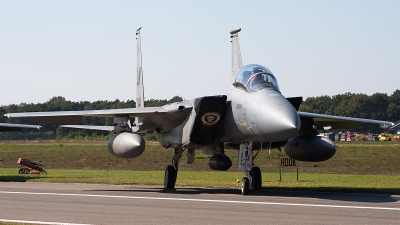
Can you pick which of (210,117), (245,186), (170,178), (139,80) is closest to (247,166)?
(245,186)

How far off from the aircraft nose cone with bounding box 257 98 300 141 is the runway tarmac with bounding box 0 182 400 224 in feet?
4.83

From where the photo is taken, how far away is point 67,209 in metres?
12.7

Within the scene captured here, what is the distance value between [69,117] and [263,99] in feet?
22.9

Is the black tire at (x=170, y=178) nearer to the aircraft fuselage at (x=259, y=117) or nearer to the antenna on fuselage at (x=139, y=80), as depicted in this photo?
the aircraft fuselage at (x=259, y=117)

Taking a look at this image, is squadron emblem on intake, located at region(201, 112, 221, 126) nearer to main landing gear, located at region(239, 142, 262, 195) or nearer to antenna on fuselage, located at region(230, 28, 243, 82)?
main landing gear, located at region(239, 142, 262, 195)

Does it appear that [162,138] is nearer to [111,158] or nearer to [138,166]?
[138,166]

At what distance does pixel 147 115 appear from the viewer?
1836 centimetres

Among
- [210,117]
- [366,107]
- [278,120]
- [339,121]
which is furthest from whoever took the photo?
[366,107]

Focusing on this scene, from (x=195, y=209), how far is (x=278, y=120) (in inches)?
117

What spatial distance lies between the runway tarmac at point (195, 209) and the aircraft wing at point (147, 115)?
8.26 feet

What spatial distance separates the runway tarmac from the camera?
36.0ft

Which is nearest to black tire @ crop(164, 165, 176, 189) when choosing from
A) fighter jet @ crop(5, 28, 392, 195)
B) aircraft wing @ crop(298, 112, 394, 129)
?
fighter jet @ crop(5, 28, 392, 195)

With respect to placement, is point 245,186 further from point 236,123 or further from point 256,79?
point 256,79

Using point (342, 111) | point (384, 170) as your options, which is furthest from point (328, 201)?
point (342, 111)
